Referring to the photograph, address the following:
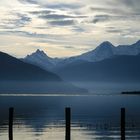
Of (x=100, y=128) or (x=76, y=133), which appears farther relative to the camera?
(x=100, y=128)

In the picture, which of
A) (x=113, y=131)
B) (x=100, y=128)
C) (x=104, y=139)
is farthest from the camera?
(x=100, y=128)

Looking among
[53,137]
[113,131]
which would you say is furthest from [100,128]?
[53,137]

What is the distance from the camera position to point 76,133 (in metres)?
68.2

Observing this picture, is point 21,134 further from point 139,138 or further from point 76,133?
point 139,138

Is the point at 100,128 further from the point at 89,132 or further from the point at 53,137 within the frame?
the point at 53,137

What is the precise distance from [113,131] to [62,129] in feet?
25.0

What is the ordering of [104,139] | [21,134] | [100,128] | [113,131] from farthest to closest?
[100,128] → [113,131] → [21,134] → [104,139]

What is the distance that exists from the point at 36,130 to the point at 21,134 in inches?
297

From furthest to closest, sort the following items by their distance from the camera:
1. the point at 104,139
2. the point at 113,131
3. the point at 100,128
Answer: the point at 100,128 → the point at 113,131 → the point at 104,139

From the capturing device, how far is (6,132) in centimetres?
6719

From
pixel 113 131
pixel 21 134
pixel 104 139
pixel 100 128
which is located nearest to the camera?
pixel 104 139

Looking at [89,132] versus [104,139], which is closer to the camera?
[104,139]

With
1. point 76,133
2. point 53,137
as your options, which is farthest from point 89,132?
point 53,137

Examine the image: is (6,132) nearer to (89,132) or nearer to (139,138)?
(89,132)
